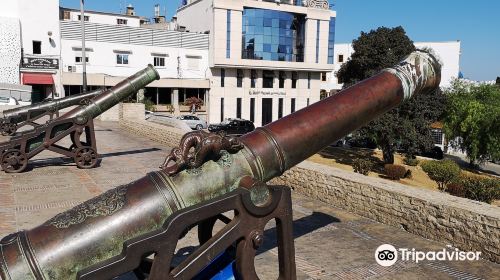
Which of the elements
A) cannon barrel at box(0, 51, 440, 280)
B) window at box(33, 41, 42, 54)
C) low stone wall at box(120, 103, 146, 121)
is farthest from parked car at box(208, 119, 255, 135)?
cannon barrel at box(0, 51, 440, 280)

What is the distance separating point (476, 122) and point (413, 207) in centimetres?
2297

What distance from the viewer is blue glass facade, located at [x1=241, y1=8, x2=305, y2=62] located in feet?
147

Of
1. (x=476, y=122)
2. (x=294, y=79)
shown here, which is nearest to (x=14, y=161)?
(x=476, y=122)

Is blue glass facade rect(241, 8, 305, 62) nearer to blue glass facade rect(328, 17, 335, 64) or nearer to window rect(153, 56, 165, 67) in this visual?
blue glass facade rect(328, 17, 335, 64)

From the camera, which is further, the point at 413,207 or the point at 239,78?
the point at 239,78

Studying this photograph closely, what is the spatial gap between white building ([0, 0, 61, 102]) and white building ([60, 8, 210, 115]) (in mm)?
881

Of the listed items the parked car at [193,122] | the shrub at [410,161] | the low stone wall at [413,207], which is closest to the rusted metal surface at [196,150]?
the low stone wall at [413,207]

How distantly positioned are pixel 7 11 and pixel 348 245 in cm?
3456

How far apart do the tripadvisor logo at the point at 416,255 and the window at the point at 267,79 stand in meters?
42.0

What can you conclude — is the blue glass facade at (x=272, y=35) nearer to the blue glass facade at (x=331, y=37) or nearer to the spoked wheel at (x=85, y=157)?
the blue glass facade at (x=331, y=37)

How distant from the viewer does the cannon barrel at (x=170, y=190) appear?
2898mm

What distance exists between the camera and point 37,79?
33469mm

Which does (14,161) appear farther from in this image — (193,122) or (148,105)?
(148,105)

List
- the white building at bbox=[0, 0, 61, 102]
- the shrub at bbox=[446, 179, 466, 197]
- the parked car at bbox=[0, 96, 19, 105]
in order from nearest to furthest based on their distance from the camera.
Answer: the shrub at bbox=[446, 179, 466, 197] < the parked car at bbox=[0, 96, 19, 105] < the white building at bbox=[0, 0, 61, 102]
